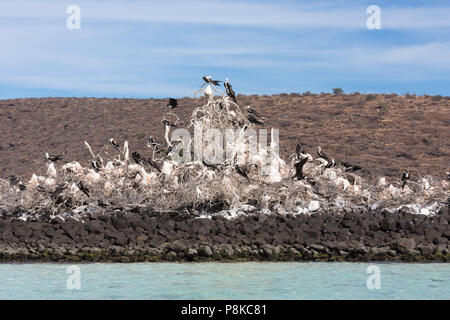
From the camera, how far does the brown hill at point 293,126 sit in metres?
40.2

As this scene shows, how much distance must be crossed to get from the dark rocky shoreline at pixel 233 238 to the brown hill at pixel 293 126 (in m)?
16.1

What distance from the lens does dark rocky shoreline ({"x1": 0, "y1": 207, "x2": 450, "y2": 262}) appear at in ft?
58.7

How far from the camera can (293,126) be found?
4619cm

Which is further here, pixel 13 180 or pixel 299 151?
pixel 13 180

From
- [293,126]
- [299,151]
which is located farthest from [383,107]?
[299,151]

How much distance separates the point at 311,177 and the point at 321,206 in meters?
1.76

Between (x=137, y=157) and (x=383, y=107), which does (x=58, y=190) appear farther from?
(x=383, y=107)

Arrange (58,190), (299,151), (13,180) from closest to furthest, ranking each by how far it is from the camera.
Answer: (58,190) < (299,151) < (13,180)

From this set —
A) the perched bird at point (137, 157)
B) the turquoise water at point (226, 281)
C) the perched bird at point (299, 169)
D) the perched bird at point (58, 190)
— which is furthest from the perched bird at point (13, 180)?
the perched bird at point (299, 169)

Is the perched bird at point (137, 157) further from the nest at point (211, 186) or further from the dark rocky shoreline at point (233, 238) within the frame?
the dark rocky shoreline at point (233, 238)

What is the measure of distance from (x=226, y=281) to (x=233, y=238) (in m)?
3.59

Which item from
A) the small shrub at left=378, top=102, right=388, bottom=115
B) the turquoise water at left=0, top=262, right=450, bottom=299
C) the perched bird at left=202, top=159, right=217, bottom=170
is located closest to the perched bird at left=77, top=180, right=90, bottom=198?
the perched bird at left=202, top=159, right=217, bottom=170
